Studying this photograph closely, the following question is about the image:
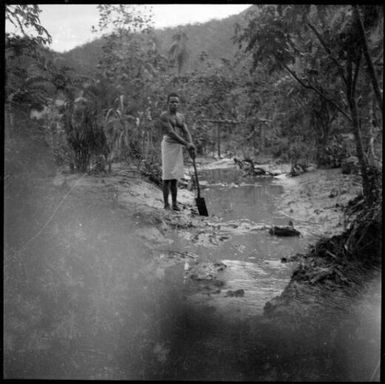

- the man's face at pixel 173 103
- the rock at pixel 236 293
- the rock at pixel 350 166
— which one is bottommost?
the rock at pixel 236 293

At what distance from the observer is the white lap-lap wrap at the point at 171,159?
547 cm

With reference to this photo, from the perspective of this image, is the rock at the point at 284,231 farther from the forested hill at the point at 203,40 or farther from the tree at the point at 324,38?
the forested hill at the point at 203,40

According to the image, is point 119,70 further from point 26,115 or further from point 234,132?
point 234,132

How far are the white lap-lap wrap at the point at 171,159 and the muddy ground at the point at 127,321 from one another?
1930 mm

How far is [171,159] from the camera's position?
5473 millimetres

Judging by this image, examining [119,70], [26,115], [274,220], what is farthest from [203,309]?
[119,70]

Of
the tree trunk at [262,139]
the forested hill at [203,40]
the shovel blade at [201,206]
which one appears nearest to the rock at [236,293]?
the forested hill at [203,40]

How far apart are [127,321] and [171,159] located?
322 cm

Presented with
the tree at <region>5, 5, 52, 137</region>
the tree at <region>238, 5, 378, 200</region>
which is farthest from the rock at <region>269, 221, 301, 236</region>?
the tree at <region>5, 5, 52, 137</region>

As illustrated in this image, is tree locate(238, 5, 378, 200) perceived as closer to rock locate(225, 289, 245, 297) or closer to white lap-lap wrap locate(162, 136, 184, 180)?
rock locate(225, 289, 245, 297)

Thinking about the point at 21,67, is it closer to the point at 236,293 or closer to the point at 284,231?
the point at 236,293

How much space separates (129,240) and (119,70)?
4917 mm

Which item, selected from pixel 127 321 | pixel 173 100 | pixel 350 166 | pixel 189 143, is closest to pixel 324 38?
pixel 173 100

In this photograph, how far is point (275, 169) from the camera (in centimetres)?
1320
